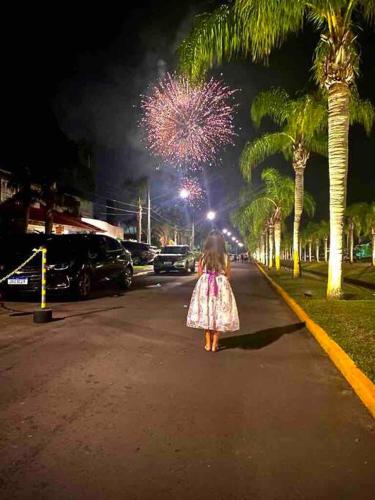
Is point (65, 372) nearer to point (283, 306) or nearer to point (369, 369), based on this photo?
point (369, 369)

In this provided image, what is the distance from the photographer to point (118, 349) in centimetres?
746

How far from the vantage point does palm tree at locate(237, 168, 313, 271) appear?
35031 mm

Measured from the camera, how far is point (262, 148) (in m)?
24.2

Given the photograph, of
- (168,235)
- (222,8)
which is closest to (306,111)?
(222,8)

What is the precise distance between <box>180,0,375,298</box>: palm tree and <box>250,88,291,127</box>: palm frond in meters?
5.95

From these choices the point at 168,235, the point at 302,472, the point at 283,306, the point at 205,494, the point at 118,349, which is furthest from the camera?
the point at 168,235

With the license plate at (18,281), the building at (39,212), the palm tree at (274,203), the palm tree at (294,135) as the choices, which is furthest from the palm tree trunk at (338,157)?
the palm tree at (274,203)

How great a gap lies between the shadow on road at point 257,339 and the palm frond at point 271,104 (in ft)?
39.2

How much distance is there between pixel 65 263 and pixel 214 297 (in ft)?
23.4

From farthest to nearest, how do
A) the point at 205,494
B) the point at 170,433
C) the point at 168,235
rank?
the point at 168,235
the point at 170,433
the point at 205,494

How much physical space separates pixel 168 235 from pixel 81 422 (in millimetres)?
73381

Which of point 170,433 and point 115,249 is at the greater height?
point 115,249

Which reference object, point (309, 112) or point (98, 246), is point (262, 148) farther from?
point (98, 246)

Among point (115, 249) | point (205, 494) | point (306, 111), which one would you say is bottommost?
point (205, 494)
